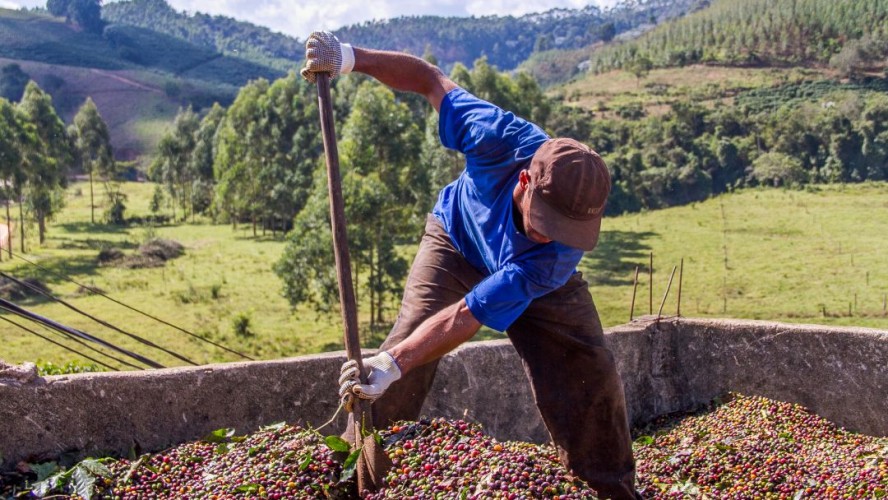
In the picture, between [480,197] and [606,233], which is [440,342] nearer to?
[480,197]

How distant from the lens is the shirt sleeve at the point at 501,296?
272 cm

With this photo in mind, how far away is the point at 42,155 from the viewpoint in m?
26.0

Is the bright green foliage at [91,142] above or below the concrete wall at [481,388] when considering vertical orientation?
above

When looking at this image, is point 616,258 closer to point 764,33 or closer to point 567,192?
point 567,192

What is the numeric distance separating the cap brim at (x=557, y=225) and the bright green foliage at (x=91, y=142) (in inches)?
1481

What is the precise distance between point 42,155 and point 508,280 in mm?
26849

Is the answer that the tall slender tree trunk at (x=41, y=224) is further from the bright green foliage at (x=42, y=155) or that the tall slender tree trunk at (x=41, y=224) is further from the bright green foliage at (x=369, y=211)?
the bright green foliage at (x=369, y=211)

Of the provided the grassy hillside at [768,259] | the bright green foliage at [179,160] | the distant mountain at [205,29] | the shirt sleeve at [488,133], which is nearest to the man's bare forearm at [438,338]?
the shirt sleeve at [488,133]

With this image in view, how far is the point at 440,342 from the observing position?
278cm

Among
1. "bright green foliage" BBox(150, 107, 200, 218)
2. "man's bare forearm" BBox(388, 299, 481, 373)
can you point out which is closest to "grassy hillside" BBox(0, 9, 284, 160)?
"bright green foliage" BBox(150, 107, 200, 218)

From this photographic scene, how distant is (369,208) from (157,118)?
67634mm

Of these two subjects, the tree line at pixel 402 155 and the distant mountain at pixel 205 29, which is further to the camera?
the distant mountain at pixel 205 29

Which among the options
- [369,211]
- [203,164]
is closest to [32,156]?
[369,211]

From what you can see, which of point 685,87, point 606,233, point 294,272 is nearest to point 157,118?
point 685,87
